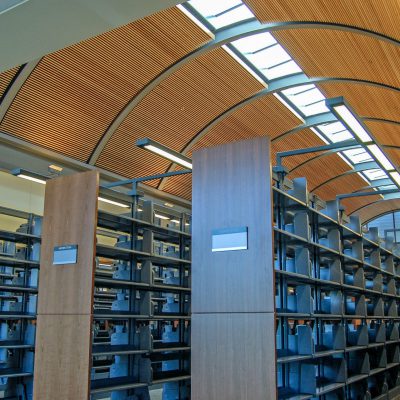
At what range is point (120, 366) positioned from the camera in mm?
6121

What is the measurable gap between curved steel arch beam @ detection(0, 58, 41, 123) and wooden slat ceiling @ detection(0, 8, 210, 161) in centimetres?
11

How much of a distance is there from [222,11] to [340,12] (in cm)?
200

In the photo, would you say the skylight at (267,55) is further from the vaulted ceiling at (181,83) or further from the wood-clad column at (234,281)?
the wood-clad column at (234,281)

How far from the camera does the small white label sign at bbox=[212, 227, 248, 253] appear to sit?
4590 mm

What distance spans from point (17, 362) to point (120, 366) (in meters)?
1.64

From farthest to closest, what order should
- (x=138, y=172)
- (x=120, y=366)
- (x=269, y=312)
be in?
(x=138, y=172), (x=120, y=366), (x=269, y=312)

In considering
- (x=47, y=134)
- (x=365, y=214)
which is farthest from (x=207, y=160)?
(x=365, y=214)

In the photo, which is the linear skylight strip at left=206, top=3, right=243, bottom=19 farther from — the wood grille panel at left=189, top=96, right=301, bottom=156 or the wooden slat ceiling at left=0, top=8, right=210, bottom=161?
the wood grille panel at left=189, top=96, right=301, bottom=156

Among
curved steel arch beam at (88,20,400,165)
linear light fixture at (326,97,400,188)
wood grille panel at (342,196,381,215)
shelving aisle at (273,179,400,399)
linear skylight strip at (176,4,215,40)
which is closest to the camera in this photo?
linear light fixture at (326,97,400,188)

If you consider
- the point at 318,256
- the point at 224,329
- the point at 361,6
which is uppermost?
the point at 361,6

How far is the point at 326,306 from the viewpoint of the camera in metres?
6.64

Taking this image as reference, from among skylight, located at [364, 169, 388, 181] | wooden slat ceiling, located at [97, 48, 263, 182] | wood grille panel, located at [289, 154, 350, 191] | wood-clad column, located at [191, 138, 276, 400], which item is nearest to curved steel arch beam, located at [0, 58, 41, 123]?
wooden slat ceiling, located at [97, 48, 263, 182]

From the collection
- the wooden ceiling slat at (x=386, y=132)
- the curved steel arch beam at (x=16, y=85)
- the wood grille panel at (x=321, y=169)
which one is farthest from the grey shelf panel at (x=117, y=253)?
the wood grille panel at (x=321, y=169)

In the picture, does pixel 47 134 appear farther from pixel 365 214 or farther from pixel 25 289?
Result: pixel 365 214
